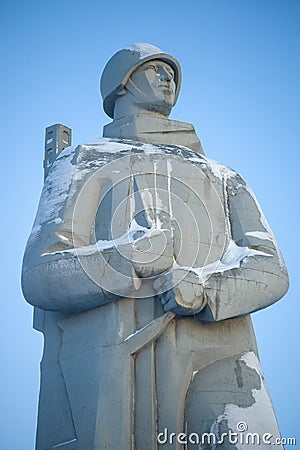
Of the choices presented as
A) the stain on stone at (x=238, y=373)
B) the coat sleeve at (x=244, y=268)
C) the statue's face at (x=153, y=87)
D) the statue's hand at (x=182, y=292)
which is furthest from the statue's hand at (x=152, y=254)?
the statue's face at (x=153, y=87)

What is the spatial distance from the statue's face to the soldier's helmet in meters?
0.09

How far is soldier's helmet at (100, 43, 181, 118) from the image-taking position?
1186 cm

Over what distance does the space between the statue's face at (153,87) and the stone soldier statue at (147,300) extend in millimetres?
725

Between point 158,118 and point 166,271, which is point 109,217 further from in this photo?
point 158,118

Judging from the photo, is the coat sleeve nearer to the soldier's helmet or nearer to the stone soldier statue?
the stone soldier statue

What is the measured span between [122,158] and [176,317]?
7.13 feet

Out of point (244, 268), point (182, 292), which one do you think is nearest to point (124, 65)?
point (244, 268)

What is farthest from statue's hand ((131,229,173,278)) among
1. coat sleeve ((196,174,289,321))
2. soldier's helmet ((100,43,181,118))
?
soldier's helmet ((100,43,181,118))

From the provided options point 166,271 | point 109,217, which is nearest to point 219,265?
point 166,271

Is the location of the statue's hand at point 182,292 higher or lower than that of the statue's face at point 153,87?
lower

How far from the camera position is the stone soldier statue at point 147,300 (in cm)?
974

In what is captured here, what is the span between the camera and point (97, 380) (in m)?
9.82

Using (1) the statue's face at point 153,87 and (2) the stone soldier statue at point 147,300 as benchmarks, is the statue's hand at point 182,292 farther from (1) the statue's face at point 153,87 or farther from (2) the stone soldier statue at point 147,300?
(1) the statue's face at point 153,87

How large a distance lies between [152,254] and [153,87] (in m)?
2.76
